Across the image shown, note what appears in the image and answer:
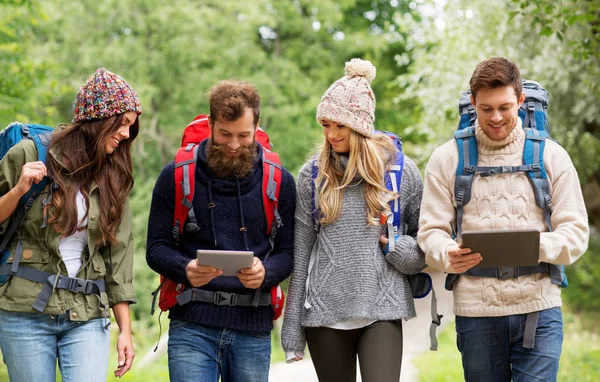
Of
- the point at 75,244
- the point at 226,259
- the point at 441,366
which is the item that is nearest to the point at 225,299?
the point at 226,259

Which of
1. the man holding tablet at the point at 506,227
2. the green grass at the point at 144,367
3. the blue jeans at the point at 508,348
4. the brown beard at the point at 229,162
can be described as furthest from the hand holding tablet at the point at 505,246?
the green grass at the point at 144,367

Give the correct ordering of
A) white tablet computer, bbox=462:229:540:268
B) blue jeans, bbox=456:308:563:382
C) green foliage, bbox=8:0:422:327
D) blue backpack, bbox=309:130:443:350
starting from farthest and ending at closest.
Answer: green foliage, bbox=8:0:422:327
blue backpack, bbox=309:130:443:350
blue jeans, bbox=456:308:563:382
white tablet computer, bbox=462:229:540:268

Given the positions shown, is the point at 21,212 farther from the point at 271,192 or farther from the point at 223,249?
the point at 271,192

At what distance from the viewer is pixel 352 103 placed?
4363 millimetres

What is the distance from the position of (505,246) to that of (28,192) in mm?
2199

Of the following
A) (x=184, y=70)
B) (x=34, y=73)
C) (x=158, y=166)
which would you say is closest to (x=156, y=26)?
(x=184, y=70)

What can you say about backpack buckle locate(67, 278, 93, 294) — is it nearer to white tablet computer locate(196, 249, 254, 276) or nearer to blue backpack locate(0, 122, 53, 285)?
blue backpack locate(0, 122, 53, 285)

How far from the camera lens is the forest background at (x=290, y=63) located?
45.8 ft

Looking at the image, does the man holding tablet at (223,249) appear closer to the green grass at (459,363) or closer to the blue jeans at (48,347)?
the blue jeans at (48,347)

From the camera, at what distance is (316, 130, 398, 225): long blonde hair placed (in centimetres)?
425

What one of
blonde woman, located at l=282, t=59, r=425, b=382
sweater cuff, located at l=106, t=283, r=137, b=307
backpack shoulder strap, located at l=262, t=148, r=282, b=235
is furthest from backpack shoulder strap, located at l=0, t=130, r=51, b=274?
blonde woman, located at l=282, t=59, r=425, b=382

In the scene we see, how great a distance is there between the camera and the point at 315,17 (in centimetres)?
2236

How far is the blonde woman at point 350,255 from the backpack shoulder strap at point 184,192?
603 millimetres

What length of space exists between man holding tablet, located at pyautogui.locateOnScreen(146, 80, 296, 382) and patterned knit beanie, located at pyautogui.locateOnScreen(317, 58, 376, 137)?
45 cm
